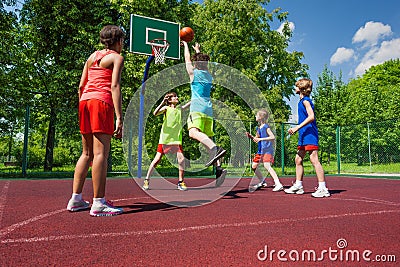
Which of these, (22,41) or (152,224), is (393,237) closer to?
(152,224)

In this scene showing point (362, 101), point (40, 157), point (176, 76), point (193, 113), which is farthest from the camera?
point (362, 101)

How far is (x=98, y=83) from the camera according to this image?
380 cm

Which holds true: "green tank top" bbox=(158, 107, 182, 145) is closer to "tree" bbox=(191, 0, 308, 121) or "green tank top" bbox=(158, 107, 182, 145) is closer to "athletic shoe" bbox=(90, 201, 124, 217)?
"athletic shoe" bbox=(90, 201, 124, 217)

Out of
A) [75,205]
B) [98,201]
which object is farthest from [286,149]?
[98,201]

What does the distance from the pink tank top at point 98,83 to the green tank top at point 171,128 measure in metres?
2.77

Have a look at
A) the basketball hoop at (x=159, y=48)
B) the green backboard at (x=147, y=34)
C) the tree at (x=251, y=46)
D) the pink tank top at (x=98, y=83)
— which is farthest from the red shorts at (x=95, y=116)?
the tree at (x=251, y=46)

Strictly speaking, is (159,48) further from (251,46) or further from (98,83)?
(251,46)

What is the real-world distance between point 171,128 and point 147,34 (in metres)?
5.82

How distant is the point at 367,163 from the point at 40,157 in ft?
46.1

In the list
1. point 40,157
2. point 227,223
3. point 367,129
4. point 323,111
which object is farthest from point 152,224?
point 323,111

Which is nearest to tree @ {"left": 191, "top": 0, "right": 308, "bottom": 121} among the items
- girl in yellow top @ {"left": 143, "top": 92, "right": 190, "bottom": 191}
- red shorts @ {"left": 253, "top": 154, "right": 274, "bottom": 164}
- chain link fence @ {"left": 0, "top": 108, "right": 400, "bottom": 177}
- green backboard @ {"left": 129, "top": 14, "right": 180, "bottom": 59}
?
chain link fence @ {"left": 0, "top": 108, "right": 400, "bottom": 177}

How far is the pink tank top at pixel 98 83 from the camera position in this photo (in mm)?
3768

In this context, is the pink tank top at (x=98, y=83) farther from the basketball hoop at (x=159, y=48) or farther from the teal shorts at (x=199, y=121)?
the basketball hoop at (x=159, y=48)

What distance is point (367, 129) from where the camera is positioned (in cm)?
1531
